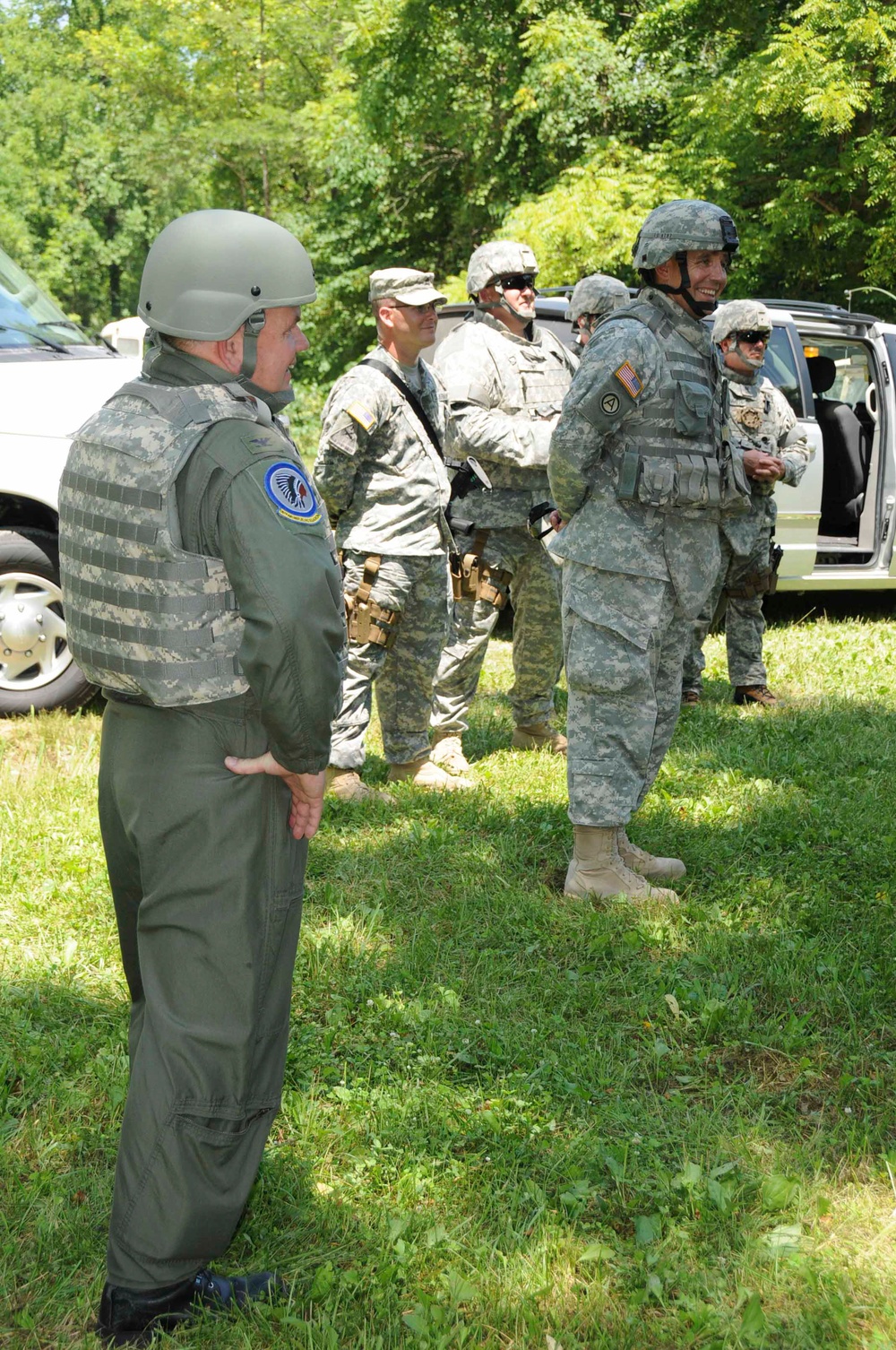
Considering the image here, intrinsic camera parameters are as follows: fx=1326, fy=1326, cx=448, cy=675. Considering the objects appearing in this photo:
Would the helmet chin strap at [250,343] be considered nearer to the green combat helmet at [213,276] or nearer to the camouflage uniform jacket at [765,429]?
the green combat helmet at [213,276]

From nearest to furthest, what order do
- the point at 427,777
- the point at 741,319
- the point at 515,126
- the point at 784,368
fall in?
the point at 427,777 → the point at 741,319 → the point at 784,368 → the point at 515,126

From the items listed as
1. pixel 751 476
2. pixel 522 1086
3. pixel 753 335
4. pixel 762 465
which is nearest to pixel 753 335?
pixel 753 335

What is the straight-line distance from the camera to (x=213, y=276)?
2.36m

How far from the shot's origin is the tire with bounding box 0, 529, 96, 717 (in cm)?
627

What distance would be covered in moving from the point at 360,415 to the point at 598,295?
2469mm

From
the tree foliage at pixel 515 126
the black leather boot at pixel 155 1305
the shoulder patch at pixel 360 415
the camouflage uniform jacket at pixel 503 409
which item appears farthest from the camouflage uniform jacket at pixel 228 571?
the tree foliage at pixel 515 126

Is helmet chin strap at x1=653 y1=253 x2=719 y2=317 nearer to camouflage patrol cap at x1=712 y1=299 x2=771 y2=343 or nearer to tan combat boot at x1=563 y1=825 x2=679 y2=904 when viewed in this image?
tan combat boot at x1=563 y1=825 x2=679 y2=904

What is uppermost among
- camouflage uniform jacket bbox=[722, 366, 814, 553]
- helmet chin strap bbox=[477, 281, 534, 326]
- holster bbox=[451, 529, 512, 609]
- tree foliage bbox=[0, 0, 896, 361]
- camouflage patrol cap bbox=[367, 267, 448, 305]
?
tree foliage bbox=[0, 0, 896, 361]

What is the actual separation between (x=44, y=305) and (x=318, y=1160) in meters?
5.38

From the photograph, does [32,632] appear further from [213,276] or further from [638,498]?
[213,276]

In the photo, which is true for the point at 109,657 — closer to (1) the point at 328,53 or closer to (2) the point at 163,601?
(2) the point at 163,601

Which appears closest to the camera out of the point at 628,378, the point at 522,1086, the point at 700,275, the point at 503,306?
the point at 522,1086

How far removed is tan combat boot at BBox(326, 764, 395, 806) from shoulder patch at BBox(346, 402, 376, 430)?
1435mm

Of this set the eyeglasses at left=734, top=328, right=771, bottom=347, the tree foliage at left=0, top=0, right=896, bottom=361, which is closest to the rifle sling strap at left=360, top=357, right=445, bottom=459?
the eyeglasses at left=734, top=328, right=771, bottom=347
